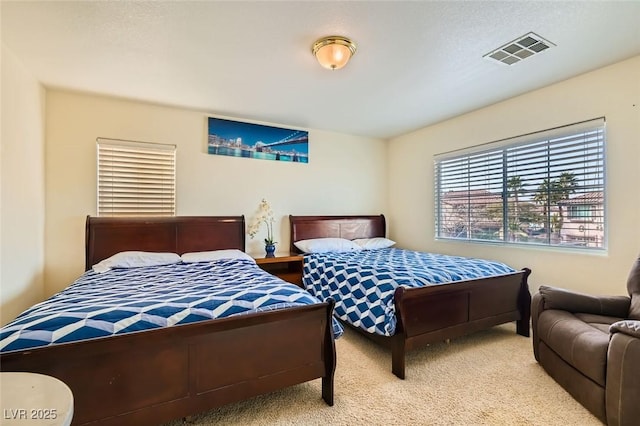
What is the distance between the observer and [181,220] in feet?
11.8

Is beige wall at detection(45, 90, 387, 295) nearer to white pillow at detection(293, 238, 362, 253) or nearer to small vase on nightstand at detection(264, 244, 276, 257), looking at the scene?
small vase on nightstand at detection(264, 244, 276, 257)

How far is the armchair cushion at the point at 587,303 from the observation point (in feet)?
7.29

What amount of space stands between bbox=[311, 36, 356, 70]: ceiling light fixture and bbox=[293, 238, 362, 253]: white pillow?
2298 millimetres

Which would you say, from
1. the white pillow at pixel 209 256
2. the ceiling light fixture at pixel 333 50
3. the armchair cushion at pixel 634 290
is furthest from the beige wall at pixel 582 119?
the white pillow at pixel 209 256

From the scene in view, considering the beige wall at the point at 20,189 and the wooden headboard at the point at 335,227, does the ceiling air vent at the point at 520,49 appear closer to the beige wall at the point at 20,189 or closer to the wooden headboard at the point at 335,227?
the wooden headboard at the point at 335,227

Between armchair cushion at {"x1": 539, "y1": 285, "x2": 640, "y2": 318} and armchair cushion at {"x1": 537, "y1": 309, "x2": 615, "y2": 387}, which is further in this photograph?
armchair cushion at {"x1": 539, "y1": 285, "x2": 640, "y2": 318}

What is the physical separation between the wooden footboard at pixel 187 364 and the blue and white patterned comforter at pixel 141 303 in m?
0.06

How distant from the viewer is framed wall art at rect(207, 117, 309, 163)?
3.89 meters

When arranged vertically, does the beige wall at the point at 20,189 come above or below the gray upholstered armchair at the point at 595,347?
above

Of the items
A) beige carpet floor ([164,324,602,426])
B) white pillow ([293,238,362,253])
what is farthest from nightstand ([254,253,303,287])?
beige carpet floor ([164,324,602,426])

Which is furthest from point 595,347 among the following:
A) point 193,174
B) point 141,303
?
point 193,174

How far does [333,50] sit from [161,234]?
2.74 metres

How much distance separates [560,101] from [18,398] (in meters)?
4.15

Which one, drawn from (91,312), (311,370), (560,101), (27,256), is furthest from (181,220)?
(560,101)
